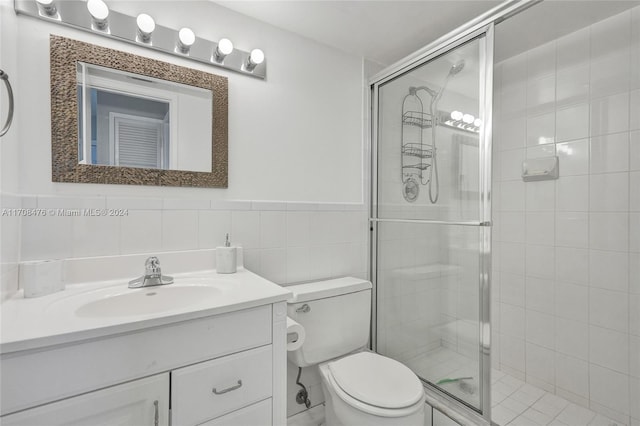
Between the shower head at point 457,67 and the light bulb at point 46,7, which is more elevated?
the light bulb at point 46,7

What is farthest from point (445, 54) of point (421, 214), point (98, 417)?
point (98, 417)

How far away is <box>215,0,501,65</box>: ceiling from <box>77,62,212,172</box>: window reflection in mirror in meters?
0.55

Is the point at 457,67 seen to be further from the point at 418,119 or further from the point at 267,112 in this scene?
the point at 267,112

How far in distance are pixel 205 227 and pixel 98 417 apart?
772 millimetres

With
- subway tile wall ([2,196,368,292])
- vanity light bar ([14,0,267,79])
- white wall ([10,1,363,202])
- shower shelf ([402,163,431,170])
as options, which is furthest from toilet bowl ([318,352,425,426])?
vanity light bar ([14,0,267,79])

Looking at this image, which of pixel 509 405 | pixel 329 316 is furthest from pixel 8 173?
pixel 509 405

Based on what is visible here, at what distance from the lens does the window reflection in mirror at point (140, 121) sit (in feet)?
3.78

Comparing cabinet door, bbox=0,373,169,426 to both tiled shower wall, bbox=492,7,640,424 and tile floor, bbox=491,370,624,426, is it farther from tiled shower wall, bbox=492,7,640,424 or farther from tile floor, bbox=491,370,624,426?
tiled shower wall, bbox=492,7,640,424

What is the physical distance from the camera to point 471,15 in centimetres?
152

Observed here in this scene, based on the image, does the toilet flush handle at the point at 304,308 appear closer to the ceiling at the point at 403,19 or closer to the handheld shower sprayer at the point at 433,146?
the handheld shower sprayer at the point at 433,146

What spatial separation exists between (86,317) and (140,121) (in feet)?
2.62

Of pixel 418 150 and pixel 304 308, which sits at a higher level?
pixel 418 150

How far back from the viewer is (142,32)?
123cm

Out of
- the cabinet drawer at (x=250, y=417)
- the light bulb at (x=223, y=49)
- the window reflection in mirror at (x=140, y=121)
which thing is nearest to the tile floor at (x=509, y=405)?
the cabinet drawer at (x=250, y=417)
